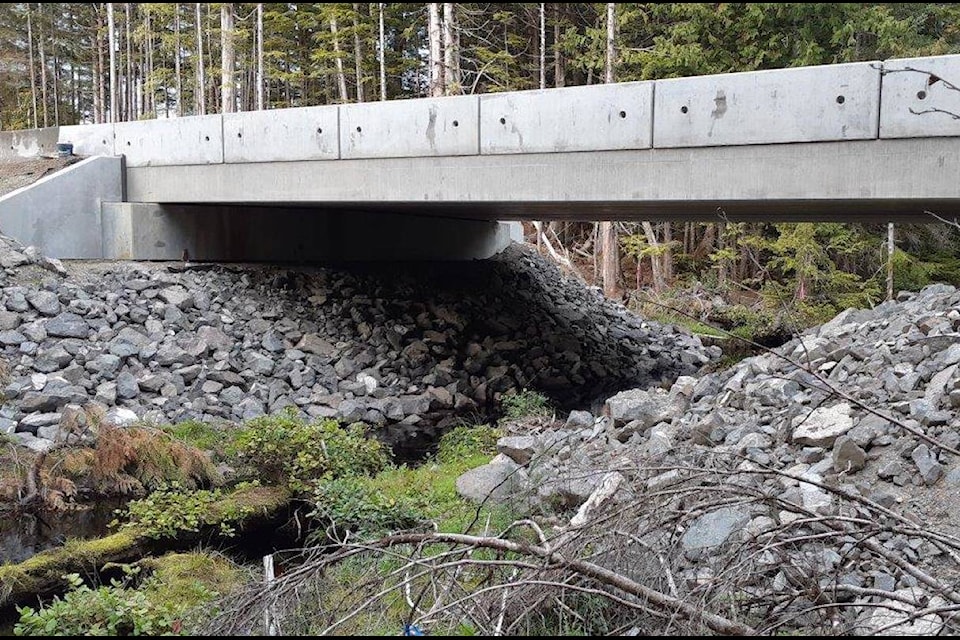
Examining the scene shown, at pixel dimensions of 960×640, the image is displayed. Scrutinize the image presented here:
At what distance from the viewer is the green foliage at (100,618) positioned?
406 cm

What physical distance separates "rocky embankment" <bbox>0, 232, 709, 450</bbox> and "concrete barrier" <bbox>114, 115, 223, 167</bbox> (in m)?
1.64

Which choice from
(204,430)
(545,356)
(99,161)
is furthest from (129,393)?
(545,356)

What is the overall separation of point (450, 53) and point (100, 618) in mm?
14011

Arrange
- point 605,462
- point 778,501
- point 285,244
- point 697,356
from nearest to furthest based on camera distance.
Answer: point 778,501 < point 605,462 < point 285,244 < point 697,356

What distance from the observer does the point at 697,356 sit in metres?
15.6

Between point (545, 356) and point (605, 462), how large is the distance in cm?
674

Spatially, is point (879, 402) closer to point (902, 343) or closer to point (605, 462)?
point (902, 343)

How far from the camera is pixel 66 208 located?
11.3 meters

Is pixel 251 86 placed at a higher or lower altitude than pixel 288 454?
higher

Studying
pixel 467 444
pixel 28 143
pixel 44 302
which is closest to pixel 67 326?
pixel 44 302

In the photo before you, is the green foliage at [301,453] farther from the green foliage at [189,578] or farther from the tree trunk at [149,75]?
the tree trunk at [149,75]

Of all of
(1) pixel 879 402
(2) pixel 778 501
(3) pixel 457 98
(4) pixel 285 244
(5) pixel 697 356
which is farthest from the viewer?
(5) pixel 697 356

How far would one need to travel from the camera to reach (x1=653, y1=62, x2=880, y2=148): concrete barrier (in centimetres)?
695

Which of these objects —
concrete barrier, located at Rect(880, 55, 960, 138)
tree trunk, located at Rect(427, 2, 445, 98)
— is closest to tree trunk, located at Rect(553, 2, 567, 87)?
tree trunk, located at Rect(427, 2, 445, 98)
